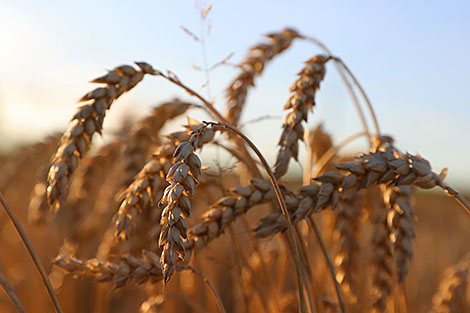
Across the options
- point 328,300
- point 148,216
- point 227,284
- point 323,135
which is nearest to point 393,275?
point 328,300

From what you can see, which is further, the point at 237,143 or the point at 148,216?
the point at 148,216

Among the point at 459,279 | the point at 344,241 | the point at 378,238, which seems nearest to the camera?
the point at 378,238

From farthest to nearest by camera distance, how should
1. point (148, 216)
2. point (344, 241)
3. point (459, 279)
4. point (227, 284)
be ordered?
point (227, 284)
point (459, 279)
point (344, 241)
point (148, 216)

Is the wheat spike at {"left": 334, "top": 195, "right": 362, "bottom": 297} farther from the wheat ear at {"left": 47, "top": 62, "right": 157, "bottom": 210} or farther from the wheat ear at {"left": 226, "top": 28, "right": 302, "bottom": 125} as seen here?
the wheat ear at {"left": 47, "top": 62, "right": 157, "bottom": 210}

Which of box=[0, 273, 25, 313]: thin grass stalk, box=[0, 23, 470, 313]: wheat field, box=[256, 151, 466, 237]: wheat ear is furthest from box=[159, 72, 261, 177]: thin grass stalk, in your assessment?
box=[0, 273, 25, 313]: thin grass stalk

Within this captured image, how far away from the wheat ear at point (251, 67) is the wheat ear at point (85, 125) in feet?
1.81

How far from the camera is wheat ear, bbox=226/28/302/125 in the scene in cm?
186

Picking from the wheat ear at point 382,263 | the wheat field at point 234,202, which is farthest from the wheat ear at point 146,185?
the wheat ear at point 382,263

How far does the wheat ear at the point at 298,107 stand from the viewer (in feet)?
4.10

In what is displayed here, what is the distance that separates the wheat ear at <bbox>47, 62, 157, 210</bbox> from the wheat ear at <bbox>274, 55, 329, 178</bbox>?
415mm

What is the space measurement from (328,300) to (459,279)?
70 centimetres

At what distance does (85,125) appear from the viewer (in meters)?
1.29

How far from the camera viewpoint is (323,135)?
2.30 metres

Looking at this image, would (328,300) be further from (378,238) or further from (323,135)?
(323,135)
